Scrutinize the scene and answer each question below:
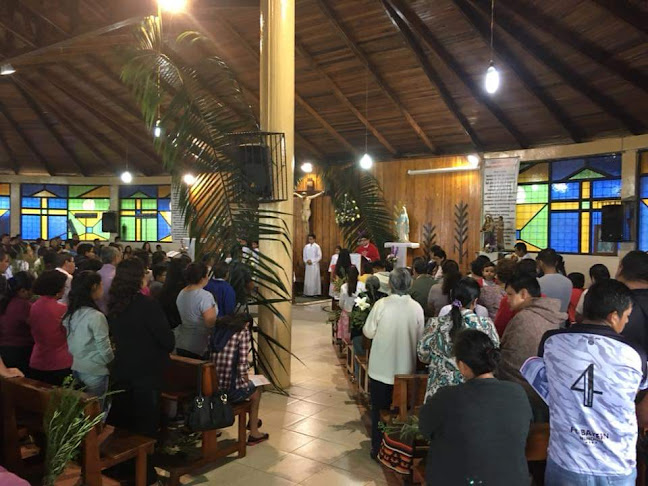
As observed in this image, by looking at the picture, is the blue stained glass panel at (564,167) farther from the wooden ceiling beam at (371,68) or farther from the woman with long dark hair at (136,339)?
the woman with long dark hair at (136,339)

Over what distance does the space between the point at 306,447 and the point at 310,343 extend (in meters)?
3.75

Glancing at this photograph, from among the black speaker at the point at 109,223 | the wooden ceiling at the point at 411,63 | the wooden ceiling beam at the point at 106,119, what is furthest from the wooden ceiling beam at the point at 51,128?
the black speaker at the point at 109,223

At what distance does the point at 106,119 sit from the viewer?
14.1m

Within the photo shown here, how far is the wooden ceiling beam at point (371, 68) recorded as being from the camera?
877 centimetres

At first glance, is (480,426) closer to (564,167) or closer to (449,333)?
(449,333)

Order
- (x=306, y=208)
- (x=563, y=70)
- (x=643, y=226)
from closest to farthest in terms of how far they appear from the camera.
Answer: (x=563, y=70), (x=643, y=226), (x=306, y=208)

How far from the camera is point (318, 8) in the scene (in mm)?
8656

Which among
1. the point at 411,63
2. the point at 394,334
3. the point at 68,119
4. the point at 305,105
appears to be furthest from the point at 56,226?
the point at 394,334

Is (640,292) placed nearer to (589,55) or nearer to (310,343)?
(310,343)

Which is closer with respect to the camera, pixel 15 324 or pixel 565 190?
pixel 15 324

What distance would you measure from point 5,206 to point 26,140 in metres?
2.35

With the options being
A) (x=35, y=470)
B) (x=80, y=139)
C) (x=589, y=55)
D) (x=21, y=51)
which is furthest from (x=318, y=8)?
(x=80, y=139)

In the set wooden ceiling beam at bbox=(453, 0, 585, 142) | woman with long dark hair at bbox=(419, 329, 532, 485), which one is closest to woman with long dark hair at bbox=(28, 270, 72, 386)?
woman with long dark hair at bbox=(419, 329, 532, 485)

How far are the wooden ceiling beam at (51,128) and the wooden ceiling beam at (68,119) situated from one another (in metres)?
0.32
